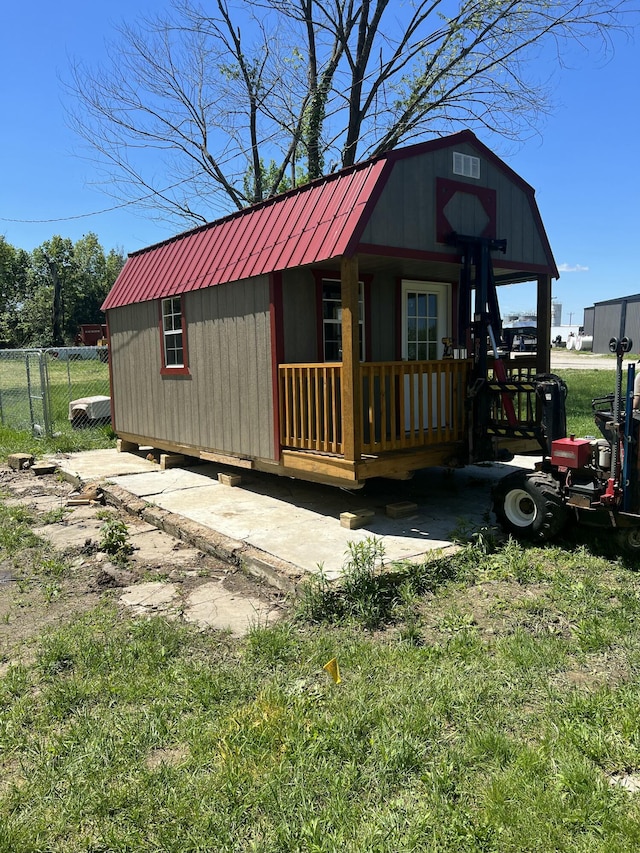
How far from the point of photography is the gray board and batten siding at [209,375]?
6988 mm

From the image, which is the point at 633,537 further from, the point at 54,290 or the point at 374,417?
the point at 54,290

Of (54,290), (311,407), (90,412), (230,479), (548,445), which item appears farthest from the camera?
(54,290)

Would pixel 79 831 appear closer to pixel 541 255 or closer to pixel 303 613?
pixel 303 613

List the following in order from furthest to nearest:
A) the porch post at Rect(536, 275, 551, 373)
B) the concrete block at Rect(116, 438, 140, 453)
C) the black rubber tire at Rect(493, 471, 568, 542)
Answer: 1. the concrete block at Rect(116, 438, 140, 453)
2. the porch post at Rect(536, 275, 551, 373)
3. the black rubber tire at Rect(493, 471, 568, 542)

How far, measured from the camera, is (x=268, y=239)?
6.75 meters

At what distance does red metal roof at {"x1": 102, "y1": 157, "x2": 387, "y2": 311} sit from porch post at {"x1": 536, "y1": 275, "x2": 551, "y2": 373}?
10.3 feet

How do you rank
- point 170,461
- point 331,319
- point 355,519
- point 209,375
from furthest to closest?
point 170,461 → point 209,375 → point 331,319 → point 355,519

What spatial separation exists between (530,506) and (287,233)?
11.8 feet

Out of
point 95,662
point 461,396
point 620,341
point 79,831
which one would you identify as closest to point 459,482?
point 461,396

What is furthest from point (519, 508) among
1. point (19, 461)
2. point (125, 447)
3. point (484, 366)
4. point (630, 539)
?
point (19, 461)

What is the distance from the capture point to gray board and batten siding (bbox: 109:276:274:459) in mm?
6988

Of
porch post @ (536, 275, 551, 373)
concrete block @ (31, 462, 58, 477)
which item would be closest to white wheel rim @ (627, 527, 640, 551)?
porch post @ (536, 275, 551, 373)

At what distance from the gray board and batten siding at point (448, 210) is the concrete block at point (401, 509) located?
8.20ft

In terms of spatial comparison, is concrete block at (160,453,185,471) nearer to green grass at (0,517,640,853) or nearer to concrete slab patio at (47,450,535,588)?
concrete slab patio at (47,450,535,588)
